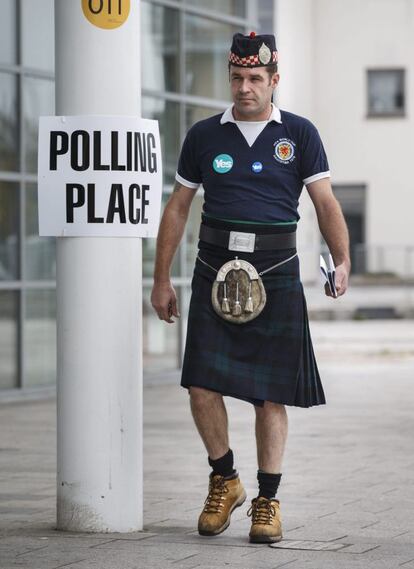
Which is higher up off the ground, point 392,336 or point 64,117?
point 64,117

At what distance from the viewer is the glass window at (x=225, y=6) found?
15.5 meters

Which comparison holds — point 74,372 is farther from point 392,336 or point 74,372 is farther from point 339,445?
point 392,336

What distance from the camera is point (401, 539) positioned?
19.8 feet

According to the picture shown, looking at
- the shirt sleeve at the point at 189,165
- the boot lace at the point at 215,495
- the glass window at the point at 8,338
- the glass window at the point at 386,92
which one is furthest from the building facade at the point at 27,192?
the glass window at the point at 386,92

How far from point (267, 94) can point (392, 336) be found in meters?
18.6

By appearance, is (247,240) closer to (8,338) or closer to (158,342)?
(8,338)

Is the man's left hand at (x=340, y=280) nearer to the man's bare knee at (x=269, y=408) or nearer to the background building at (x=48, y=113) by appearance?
the man's bare knee at (x=269, y=408)

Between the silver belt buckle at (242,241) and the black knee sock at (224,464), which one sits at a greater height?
the silver belt buckle at (242,241)

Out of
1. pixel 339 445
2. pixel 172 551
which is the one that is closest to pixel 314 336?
pixel 339 445

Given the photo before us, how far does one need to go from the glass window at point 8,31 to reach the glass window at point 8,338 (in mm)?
1955

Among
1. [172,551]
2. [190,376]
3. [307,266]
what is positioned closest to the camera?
[172,551]

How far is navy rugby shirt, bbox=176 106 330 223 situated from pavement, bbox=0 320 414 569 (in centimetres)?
128

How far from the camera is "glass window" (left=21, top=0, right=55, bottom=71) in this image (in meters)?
13.1

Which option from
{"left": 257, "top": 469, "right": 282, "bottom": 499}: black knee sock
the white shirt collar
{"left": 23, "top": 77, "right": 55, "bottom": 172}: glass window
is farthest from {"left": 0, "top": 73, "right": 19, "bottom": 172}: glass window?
{"left": 257, "top": 469, "right": 282, "bottom": 499}: black knee sock
